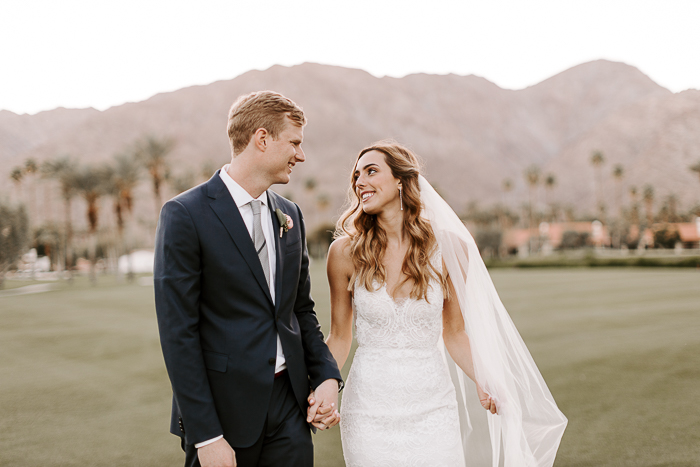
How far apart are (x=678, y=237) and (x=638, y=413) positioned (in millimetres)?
96240

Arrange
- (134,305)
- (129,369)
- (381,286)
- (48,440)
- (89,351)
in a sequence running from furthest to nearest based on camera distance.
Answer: (134,305), (89,351), (129,369), (48,440), (381,286)

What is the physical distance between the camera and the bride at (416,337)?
3.68m

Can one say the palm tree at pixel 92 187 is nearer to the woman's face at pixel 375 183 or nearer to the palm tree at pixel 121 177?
the palm tree at pixel 121 177

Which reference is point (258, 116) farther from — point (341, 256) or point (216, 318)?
point (341, 256)

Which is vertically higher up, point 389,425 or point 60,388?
point 389,425

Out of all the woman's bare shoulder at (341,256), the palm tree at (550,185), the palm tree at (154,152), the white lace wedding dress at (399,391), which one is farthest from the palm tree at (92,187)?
the palm tree at (550,185)

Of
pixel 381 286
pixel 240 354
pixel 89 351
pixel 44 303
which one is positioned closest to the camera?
pixel 240 354

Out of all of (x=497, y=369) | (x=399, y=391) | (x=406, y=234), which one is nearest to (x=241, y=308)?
(x=399, y=391)

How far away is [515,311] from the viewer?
21938 mm

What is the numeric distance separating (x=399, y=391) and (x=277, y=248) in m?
1.45

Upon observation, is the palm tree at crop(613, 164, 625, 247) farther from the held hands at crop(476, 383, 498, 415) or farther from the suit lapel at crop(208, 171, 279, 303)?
the suit lapel at crop(208, 171, 279, 303)

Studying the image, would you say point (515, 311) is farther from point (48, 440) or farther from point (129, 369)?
point (48, 440)

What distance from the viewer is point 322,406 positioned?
3014 millimetres

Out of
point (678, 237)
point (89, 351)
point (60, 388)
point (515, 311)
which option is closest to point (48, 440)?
point (60, 388)
